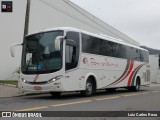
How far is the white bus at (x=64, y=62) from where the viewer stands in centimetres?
1750

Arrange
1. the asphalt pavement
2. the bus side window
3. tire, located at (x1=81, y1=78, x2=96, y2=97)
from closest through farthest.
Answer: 1. the asphalt pavement
2. the bus side window
3. tire, located at (x1=81, y1=78, x2=96, y2=97)

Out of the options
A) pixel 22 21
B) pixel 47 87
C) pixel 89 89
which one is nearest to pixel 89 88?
pixel 89 89

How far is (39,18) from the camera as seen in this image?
112 ft

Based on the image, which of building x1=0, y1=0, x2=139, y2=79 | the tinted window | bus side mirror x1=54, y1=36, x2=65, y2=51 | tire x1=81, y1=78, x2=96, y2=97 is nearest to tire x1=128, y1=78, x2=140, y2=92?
the tinted window

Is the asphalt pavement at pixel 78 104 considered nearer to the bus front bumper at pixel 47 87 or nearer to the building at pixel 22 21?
the bus front bumper at pixel 47 87

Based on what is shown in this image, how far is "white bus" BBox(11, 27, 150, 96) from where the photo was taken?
689 inches

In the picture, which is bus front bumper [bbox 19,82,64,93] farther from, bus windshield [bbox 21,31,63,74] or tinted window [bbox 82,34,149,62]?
tinted window [bbox 82,34,149,62]

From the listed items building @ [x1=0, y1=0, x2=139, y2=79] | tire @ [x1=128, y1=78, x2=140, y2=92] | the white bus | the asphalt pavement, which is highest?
building @ [x1=0, y1=0, x2=139, y2=79]

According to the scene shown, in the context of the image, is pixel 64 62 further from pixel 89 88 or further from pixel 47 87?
pixel 89 88

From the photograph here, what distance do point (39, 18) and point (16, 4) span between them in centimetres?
235

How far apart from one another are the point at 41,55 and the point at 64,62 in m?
1.16

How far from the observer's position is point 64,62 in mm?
17547

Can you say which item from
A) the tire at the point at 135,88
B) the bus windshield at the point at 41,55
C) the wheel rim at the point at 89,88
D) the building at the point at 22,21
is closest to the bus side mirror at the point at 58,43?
the bus windshield at the point at 41,55

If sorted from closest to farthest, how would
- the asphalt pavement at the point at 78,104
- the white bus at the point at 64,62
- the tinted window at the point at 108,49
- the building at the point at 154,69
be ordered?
the asphalt pavement at the point at 78,104, the white bus at the point at 64,62, the tinted window at the point at 108,49, the building at the point at 154,69
